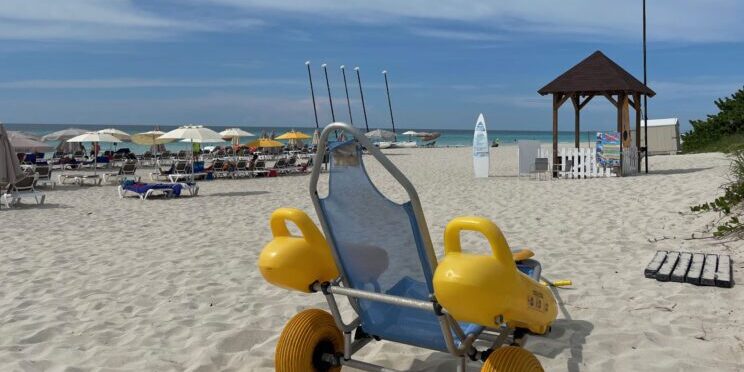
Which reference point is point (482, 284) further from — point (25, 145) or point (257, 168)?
point (25, 145)

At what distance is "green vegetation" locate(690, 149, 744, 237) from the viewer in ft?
20.2

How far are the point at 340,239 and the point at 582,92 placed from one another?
14.5m

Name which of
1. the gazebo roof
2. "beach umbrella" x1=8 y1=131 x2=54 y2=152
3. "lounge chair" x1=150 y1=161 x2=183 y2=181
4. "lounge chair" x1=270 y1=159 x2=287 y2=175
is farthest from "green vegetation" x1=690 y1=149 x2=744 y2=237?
"beach umbrella" x1=8 y1=131 x2=54 y2=152

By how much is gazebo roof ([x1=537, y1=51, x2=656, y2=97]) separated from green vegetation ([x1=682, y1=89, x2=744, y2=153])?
11486mm

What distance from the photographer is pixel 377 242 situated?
257 cm

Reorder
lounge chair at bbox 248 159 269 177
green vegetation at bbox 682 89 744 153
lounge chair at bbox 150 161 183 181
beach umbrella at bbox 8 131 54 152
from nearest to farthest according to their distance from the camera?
lounge chair at bbox 150 161 183 181, beach umbrella at bbox 8 131 54 152, lounge chair at bbox 248 159 269 177, green vegetation at bbox 682 89 744 153

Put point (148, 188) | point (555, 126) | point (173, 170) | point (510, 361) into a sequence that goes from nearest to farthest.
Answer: point (510, 361) → point (148, 188) → point (555, 126) → point (173, 170)

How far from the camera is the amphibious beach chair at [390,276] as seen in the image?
2.22 metres

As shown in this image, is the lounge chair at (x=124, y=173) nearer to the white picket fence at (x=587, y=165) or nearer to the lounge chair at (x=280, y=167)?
the lounge chair at (x=280, y=167)

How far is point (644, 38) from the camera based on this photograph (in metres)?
15.5

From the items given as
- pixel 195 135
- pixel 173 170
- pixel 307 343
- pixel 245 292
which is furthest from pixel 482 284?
pixel 173 170

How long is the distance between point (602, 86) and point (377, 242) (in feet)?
44.9

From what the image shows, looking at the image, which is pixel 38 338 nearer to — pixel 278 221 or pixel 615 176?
pixel 278 221

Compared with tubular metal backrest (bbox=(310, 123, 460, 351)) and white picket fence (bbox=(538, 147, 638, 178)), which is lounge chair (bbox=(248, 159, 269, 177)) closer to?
white picket fence (bbox=(538, 147, 638, 178))
